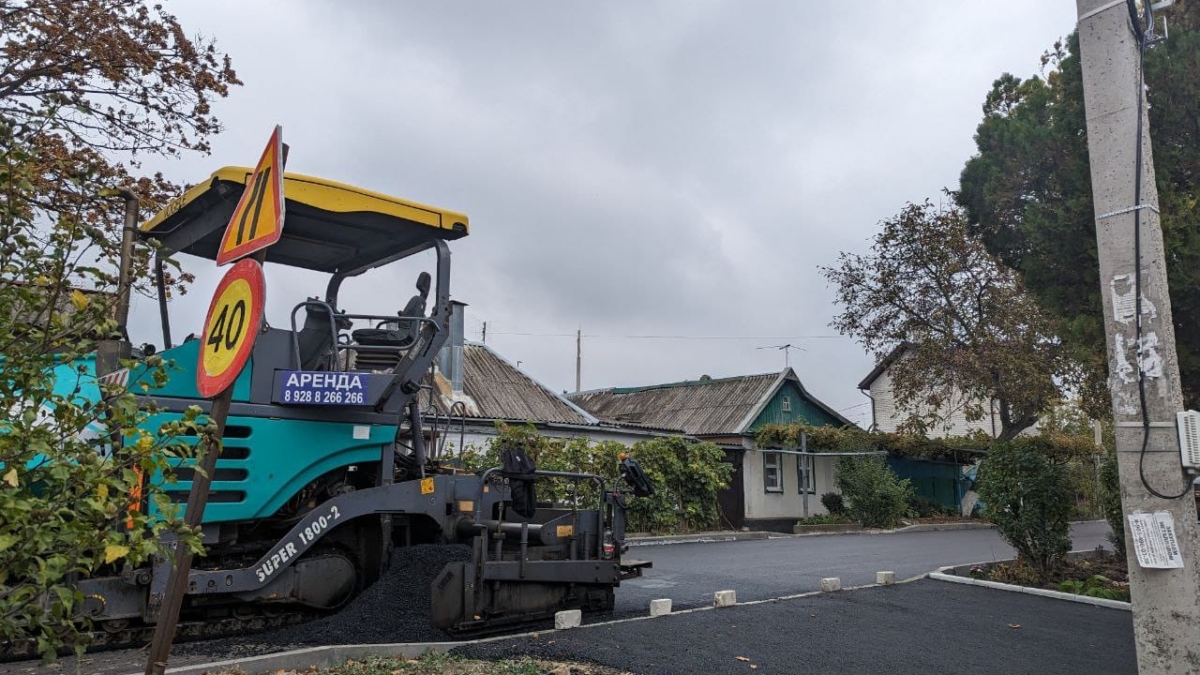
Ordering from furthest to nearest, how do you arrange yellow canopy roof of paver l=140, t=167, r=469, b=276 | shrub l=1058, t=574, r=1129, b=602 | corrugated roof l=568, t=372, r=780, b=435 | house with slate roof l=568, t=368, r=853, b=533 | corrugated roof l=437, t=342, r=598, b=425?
1. corrugated roof l=568, t=372, r=780, b=435
2. house with slate roof l=568, t=368, r=853, b=533
3. corrugated roof l=437, t=342, r=598, b=425
4. shrub l=1058, t=574, r=1129, b=602
5. yellow canopy roof of paver l=140, t=167, r=469, b=276

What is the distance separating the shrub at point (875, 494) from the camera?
2389 cm

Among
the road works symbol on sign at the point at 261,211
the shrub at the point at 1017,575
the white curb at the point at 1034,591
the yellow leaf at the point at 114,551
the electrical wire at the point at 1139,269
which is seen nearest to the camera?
the yellow leaf at the point at 114,551

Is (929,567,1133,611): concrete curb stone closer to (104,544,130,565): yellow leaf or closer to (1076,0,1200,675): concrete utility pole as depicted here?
(1076,0,1200,675): concrete utility pole

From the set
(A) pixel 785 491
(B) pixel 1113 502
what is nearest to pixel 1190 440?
(B) pixel 1113 502

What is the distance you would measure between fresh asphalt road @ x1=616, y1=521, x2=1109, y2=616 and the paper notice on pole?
4.80m

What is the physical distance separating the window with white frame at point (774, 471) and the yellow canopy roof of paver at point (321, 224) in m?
20.8

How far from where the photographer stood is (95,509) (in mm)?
2592

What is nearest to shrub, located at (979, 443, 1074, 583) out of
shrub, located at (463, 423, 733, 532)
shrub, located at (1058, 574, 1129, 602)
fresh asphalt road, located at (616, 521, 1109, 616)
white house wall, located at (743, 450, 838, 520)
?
shrub, located at (1058, 574, 1129, 602)

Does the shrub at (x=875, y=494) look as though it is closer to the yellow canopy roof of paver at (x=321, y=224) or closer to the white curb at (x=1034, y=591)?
the white curb at (x=1034, y=591)

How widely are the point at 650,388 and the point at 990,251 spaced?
22600 millimetres

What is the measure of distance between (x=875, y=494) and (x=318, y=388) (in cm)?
2016

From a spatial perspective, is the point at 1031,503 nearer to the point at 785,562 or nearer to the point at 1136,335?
the point at 785,562

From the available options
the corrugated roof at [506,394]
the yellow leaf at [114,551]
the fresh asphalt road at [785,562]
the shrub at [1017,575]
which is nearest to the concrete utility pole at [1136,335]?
the yellow leaf at [114,551]

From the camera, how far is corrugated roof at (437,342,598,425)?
76.2 feet
